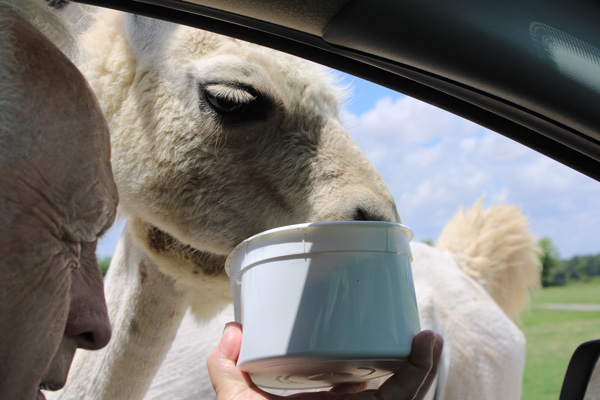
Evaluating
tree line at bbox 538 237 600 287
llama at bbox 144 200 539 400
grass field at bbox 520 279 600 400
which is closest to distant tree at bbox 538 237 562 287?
tree line at bbox 538 237 600 287

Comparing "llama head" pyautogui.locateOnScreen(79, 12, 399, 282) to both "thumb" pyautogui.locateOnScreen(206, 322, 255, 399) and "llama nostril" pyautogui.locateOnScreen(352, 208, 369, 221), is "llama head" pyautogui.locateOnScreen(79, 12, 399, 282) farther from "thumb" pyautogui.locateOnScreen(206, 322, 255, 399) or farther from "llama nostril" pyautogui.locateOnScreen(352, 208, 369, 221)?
"thumb" pyautogui.locateOnScreen(206, 322, 255, 399)

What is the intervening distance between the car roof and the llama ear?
1049mm

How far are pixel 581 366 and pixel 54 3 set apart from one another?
1.76 metres

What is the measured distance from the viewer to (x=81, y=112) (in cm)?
99

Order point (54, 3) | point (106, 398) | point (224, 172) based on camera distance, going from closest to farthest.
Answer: point (54, 3)
point (224, 172)
point (106, 398)

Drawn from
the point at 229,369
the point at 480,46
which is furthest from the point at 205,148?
the point at 480,46

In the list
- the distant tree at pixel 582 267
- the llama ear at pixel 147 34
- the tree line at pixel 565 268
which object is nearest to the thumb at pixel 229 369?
the llama ear at pixel 147 34

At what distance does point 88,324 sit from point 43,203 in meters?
0.26

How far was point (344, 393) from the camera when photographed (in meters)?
1.27

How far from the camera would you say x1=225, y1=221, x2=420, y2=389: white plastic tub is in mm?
1009

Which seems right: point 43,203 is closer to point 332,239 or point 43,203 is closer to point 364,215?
point 332,239

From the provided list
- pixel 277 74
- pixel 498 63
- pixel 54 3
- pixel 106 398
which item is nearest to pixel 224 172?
pixel 277 74

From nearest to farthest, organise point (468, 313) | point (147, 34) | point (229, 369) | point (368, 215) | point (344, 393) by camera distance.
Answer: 1. point (229, 369)
2. point (344, 393)
3. point (368, 215)
4. point (147, 34)
5. point (468, 313)

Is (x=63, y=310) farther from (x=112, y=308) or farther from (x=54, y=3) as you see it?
(x=112, y=308)
